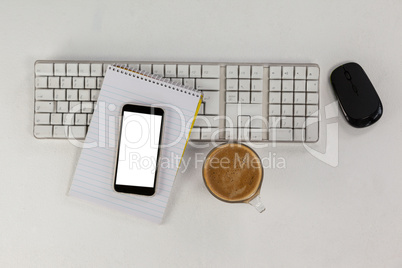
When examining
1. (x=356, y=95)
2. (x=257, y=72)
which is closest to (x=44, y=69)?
(x=257, y=72)

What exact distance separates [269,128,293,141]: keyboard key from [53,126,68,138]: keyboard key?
1.41 feet

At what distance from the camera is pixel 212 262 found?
0.71 m

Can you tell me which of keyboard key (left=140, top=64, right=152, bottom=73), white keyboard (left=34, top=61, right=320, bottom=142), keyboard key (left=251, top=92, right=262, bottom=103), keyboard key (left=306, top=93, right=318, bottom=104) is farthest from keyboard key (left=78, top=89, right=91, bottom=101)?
keyboard key (left=306, top=93, right=318, bottom=104)

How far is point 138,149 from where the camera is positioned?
2.24ft

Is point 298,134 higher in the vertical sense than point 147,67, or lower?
lower

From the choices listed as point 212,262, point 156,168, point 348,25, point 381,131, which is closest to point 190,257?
point 212,262

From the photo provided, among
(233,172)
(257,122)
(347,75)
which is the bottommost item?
(233,172)

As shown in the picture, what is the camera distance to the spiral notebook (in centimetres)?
69

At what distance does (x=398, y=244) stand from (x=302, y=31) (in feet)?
1.65

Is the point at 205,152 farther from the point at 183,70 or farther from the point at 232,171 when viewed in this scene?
the point at 183,70

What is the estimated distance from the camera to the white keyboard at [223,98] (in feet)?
2.27

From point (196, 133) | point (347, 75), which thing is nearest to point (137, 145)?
point (196, 133)

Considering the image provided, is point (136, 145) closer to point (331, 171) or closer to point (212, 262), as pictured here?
point (212, 262)

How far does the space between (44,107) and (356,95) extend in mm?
658
